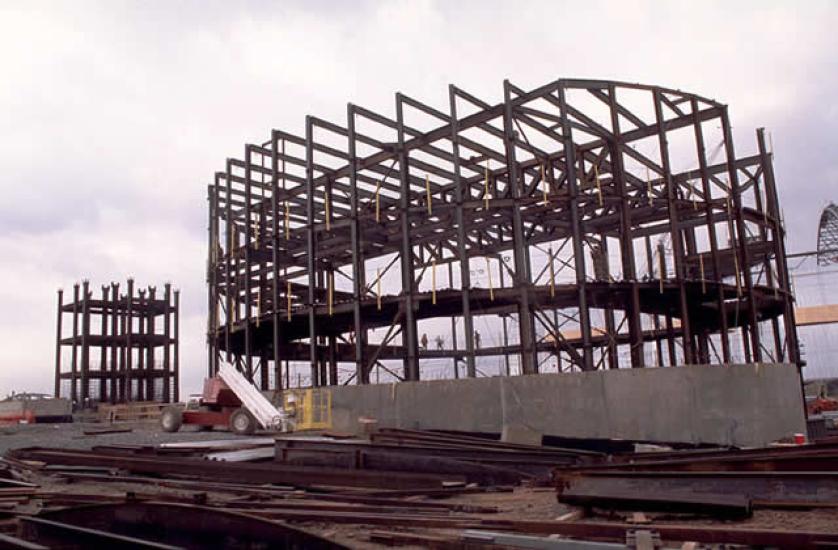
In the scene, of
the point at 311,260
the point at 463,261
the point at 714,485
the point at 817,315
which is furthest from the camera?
the point at 817,315

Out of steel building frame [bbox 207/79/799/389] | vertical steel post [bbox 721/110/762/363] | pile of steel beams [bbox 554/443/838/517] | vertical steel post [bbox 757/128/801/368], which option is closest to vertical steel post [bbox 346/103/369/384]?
steel building frame [bbox 207/79/799/389]

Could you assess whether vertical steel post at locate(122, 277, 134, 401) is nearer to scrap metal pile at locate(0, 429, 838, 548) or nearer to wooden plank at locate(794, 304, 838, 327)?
scrap metal pile at locate(0, 429, 838, 548)

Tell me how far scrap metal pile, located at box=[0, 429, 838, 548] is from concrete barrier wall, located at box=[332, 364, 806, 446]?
8.42 ft

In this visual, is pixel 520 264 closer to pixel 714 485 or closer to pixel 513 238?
pixel 513 238

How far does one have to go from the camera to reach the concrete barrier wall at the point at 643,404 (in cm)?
1328

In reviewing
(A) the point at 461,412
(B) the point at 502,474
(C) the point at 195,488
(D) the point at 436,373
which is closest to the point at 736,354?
(D) the point at 436,373

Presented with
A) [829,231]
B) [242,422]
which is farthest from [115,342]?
[829,231]

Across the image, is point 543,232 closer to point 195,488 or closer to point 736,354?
point 736,354

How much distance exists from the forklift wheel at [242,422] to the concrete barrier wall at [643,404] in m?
5.90

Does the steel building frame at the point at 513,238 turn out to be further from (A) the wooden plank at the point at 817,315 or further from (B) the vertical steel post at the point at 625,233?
(A) the wooden plank at the point at 817,315

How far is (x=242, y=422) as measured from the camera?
19.2 m

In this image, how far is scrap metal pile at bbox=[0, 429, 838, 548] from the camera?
209 inches

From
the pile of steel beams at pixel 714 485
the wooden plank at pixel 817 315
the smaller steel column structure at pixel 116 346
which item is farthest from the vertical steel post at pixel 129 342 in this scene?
the wooden plank at pixel 817 315

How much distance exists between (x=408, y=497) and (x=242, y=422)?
12169 millimetres
